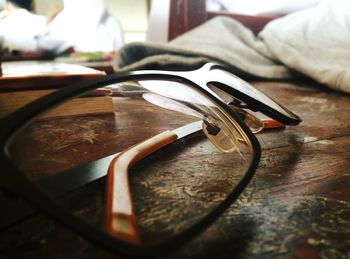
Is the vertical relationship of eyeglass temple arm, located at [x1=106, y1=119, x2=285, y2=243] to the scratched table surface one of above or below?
above

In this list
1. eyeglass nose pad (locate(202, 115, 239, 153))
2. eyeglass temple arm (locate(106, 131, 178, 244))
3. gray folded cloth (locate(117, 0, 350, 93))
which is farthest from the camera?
gray folded cloth (locate(117, 0, 350, 93))

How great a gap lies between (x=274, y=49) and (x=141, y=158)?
446 mm

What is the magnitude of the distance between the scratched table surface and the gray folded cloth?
9.8 inches

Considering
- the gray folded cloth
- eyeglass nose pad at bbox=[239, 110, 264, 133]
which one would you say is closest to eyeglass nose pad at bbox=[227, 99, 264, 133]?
eyeglass nose pad at bbox=[239, 110, 264, 133]

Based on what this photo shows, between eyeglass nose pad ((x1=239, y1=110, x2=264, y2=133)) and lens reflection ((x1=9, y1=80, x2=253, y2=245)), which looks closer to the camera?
lens reflection ((x1=9, y1=80, x2=253, y2=245))

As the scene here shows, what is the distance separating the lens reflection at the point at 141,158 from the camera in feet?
0.46

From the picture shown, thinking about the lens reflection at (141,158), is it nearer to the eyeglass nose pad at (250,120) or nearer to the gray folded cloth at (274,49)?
the eyeglass nose pad at (250,120)

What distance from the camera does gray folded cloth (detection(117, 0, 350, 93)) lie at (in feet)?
1.62

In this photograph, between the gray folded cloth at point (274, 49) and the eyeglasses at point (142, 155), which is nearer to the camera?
the eyeglasses at point (142, 155)

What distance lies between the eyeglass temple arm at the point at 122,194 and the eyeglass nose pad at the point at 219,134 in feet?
0.13

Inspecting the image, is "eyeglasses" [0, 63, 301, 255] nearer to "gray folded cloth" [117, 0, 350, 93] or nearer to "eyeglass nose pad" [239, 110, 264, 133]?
"eyeglass nose pad" [239, 110, 264, 133]

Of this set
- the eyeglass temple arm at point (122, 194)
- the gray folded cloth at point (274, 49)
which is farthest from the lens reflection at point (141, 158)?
the gray folded cloth at point (274, 49)

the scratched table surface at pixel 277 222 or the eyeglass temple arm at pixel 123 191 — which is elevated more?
the eyeglass temple arm at pixel 123 191

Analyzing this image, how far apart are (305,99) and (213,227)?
0.31 metres
